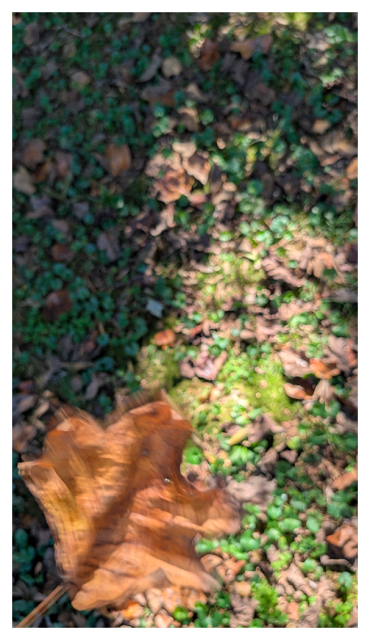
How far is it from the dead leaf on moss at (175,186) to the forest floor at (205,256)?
1cm

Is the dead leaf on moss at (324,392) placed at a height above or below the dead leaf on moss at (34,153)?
below

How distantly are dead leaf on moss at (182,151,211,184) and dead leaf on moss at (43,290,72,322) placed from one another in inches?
37.5

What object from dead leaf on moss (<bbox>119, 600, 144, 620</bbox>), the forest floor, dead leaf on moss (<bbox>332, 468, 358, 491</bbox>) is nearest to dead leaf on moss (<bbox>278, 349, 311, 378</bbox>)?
the forest floor

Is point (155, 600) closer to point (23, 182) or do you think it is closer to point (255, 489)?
point (255, 489)

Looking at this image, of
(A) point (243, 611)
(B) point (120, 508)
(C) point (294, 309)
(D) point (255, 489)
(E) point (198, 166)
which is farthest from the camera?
(E) point (198, 166)

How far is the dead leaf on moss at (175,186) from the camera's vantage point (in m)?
2.22

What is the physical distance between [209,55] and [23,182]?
1256 millimetres

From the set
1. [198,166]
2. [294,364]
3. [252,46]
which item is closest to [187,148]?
[198,166]

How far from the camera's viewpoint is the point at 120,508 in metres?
1.39

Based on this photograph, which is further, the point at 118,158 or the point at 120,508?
the point at 118,158

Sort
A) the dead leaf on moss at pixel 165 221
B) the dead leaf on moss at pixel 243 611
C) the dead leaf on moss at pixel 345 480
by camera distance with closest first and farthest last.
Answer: the dead leaf on moss at pixel 243 611
the dead leaf on moss at pixel 345 480
the dead leaf on moss at pixel 165 221

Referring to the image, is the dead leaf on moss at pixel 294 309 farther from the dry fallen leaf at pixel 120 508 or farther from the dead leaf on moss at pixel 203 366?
the dry fallen leaf at pixel 120 508

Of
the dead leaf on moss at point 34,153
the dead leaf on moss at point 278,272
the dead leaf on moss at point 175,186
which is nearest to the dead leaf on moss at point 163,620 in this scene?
the dead leaf on moss at point 278,272

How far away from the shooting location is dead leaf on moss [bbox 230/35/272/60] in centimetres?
222
